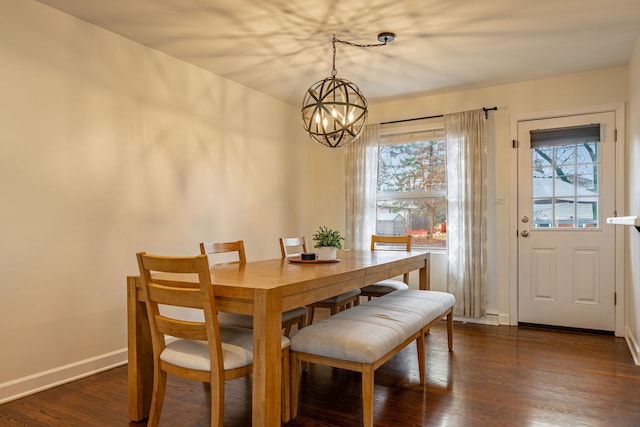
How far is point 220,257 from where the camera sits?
13.0 feet

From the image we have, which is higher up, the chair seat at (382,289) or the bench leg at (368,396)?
the chair seat at (382,289)

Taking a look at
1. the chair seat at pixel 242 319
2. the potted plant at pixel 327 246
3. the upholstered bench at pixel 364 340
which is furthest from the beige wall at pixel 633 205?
the chair seat at pixel 242 319

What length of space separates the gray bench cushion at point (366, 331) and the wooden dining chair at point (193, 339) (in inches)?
5.6

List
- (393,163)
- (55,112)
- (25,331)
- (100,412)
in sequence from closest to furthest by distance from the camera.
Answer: (100,412)
(25,331)
(55,112)
(393,163)

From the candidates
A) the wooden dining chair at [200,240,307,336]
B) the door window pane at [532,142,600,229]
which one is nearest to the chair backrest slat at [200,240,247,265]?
the wooden dining chair at [200,240,307,336]

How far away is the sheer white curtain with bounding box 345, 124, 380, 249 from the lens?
4.88 m

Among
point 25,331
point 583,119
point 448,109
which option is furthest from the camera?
point 448,109

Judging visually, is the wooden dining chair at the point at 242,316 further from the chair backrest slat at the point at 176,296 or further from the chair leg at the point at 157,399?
the chair backrest slat at the point at 176,296

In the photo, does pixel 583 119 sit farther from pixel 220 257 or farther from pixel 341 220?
pixel 220 257

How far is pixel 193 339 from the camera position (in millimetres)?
1844

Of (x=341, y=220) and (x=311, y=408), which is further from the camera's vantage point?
(x=341, y=220)

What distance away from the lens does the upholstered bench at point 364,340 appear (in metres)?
1.98

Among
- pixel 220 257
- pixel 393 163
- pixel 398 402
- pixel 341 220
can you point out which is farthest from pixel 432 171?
pixel 398 402

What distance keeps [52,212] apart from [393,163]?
11.3 ft
